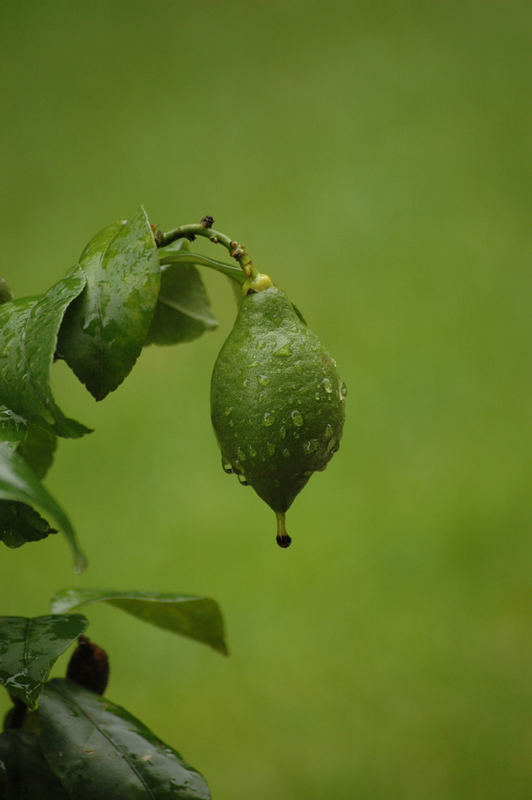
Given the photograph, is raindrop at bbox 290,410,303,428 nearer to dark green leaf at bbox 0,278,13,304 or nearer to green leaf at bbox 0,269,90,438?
green leaf at bbox 0,269,90,438

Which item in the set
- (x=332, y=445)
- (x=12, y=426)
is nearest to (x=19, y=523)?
(x=12, y=426)

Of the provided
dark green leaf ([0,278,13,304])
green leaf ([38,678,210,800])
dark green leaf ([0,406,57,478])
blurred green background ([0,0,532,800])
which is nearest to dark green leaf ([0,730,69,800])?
green leaf ([38,678,210,800])

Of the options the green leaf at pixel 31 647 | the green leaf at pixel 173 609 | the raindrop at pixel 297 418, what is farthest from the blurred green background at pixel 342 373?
the raindrop at pixel 297 418

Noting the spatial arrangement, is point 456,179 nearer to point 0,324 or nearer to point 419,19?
point 419,19

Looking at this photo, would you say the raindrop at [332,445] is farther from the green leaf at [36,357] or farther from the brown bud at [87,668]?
the brown bud at [87,668]

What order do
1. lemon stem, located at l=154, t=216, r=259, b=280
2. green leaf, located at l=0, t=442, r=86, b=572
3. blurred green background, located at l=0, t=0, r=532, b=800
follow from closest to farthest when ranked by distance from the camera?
green leaf, located at l=0, t=442, r=86, b=572 → lemon stem, located at l=154, t=216, r=259, b=280 → blurred green background, located at l=0, t=0, r=532, b=800
